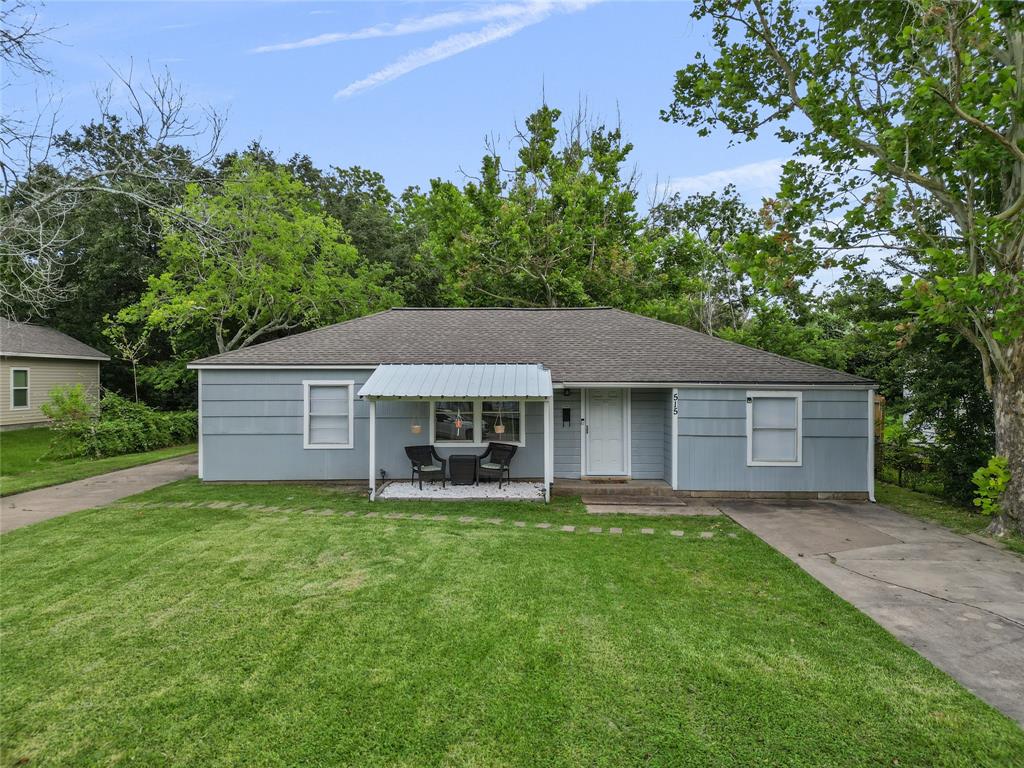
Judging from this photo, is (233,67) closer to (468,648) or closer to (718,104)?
(718,104)

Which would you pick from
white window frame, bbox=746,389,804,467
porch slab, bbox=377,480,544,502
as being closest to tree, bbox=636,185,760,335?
white window frame, bbox=746,389,804,467

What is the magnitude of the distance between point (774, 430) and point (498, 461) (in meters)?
5.52

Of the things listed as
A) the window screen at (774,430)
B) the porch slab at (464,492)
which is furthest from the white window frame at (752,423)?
the porch slab at (464,492)

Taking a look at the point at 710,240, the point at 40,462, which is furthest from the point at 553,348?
the point at 710,240

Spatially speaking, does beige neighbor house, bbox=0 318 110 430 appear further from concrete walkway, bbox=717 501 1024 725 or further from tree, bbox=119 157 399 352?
concrete walkway, bbox=717 501 1024 725

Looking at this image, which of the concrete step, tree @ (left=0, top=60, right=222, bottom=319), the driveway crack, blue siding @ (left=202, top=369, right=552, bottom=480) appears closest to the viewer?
the driveway crack

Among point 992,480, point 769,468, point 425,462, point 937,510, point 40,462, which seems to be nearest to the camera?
point 992,480

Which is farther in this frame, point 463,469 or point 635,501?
point 463,469

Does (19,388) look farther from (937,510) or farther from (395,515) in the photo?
(937,510)

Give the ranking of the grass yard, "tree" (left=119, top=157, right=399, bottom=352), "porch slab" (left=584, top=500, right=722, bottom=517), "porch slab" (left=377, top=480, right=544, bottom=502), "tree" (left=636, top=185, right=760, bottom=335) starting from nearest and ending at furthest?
the grass yard → "porch slab" (left=584, top=500, right=722, bottom=517) → "porch slab" (left=377, top=480, right=544, bottom=502) → "tree" (left=119, top=157, right=399, bottom=352) → "tree" (left=636, top=185, right=760, bottom=335)

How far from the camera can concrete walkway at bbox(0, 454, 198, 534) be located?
317 inches

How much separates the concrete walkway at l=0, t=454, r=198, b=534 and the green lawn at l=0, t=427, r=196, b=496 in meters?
0.42

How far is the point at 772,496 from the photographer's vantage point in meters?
9.77

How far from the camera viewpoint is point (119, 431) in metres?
14.8
